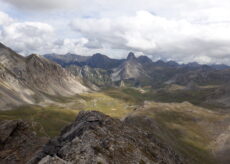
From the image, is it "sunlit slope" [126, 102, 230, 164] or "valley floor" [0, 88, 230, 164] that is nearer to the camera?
"valley floor" [0, 88, 230, 164]

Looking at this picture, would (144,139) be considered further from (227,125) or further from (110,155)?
(227,125)

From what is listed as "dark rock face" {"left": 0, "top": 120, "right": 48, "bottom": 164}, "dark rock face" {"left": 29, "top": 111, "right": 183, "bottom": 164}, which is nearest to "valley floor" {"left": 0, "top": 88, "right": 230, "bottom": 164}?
"dark rock face" {"left": 0, "top": 120, "right": 48, "bottom": 164}

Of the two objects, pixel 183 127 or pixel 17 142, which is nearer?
pixel 17 142

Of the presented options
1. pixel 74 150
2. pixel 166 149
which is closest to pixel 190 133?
pixel 166 149

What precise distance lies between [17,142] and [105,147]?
30.1 m

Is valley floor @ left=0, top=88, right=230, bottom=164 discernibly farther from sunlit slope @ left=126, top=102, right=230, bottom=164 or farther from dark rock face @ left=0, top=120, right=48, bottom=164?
dark rock face @ left=0, top=120, right=48, bottom=164

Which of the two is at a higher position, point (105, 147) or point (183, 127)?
point (105, 147)

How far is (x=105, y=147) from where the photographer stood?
25812 mm

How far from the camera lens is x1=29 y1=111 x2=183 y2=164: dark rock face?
912 inches

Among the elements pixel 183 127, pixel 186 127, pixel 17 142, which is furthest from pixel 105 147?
pixel 186 127

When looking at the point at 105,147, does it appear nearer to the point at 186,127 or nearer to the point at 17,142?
the point at 17,142

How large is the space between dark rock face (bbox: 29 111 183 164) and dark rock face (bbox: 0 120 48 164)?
34.1 feet

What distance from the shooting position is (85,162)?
22062 millimetres

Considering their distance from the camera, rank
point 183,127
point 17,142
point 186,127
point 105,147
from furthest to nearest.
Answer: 1. point 186,127
2. point 183,127
3. point 17,142
4. point 105,147
